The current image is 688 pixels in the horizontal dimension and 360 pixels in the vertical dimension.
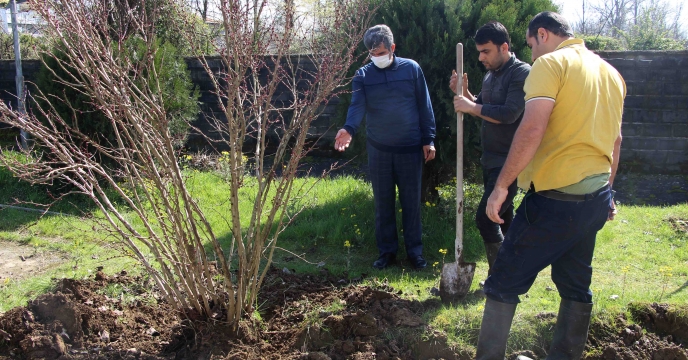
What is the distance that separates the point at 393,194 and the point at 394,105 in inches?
30.4

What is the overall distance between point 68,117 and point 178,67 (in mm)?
1854

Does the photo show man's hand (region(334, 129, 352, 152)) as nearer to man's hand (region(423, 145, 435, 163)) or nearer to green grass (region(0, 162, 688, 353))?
man's hand (region(423, 145, 435, 163))

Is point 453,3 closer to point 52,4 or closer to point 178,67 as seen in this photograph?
point 52,4

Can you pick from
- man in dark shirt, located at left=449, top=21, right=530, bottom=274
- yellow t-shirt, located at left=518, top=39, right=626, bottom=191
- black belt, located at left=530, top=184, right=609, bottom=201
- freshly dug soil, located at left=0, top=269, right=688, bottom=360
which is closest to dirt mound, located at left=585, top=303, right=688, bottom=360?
freshly dug soil, located at left=0, top=269, right=688, bottom=360

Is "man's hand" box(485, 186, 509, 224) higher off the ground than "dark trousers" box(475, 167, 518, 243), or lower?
higher

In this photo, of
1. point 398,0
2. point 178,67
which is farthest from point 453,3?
point 178,67

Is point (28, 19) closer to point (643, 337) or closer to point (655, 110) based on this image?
point (655, 110)

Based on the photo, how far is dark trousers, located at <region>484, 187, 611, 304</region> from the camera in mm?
2947

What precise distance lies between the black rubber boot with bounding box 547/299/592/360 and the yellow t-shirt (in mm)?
764

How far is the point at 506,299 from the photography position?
308 cm

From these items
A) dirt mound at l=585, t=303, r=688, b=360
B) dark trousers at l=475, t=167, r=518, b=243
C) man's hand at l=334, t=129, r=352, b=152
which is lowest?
dirt mound at l=585, t=303, r=688, b=360

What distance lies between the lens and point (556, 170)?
2.93 m

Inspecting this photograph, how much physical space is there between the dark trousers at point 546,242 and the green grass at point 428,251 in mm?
673

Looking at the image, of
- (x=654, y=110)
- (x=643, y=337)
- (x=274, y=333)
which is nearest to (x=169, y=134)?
(x=274, y=333)
